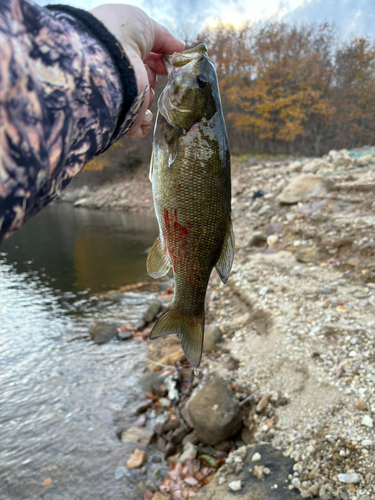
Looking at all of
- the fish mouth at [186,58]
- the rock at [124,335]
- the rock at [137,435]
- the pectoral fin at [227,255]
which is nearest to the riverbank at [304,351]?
the rock at [137,435]

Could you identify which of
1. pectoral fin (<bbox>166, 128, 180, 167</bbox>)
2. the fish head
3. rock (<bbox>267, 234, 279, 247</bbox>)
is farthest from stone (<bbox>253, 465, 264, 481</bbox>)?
rock (<bbox>267, 234, 279, 247</bbox>)

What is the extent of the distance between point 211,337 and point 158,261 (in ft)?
13.9

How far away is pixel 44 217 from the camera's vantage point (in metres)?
26.7

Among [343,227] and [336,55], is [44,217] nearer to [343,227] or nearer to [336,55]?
[343,227]

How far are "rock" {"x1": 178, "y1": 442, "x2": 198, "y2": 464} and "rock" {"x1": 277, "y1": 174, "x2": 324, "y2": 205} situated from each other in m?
8.61

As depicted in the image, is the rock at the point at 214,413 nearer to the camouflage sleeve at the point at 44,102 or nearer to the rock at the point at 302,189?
the camouflage sleeve at the point at 44,102

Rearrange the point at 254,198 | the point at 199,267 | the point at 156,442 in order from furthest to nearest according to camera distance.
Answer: the point at 254,198, the point at 156,442, the point at 199,267

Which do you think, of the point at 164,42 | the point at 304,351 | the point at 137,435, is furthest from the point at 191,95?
the point at 137,435

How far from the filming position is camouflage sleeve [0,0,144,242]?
98 cm

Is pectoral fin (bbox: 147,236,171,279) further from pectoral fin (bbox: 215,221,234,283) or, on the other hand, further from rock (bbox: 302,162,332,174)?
rock (bbox: 302,162,332,174)

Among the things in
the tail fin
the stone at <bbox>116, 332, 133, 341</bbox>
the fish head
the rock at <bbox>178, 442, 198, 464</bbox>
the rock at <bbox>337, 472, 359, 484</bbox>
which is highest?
the fish head

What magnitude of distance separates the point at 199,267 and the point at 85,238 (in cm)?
1767

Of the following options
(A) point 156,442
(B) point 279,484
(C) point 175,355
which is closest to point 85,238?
(C) point 175,355

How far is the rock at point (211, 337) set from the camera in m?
5.84
